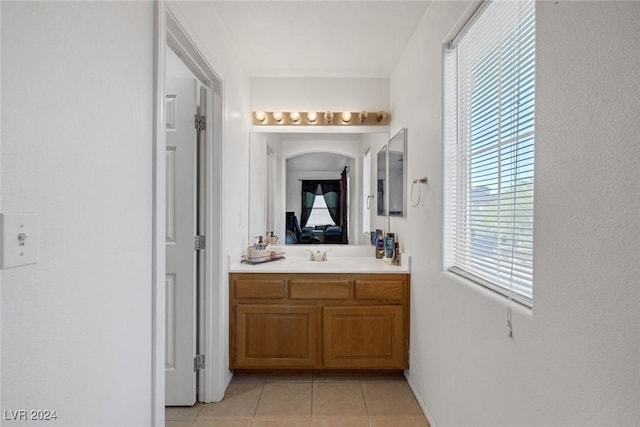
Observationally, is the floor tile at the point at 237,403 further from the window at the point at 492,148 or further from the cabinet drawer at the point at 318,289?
the window at the point at 492,148

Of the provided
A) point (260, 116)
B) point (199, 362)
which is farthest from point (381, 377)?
point (260, 116)

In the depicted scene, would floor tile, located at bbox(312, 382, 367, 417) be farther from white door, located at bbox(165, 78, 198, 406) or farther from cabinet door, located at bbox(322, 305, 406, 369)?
white door, located at bbox(165, 78, 198, 406)

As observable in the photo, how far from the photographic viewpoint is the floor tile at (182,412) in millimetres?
2158

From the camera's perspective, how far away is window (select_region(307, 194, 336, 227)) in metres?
3.23

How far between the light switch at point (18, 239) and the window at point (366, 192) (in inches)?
105

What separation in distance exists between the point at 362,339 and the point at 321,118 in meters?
1.88

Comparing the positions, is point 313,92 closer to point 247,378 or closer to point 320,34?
point 320,34

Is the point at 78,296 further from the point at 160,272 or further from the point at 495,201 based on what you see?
the point at 495,201

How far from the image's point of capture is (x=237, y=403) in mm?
2332

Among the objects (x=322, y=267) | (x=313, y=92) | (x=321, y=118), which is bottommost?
(x=322, y=267)

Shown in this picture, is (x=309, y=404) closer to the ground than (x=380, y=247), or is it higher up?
closer to the ground

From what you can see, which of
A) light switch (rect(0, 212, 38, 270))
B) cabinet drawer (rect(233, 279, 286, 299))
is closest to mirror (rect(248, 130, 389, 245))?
cabinet drawer (rect(233, 279, 286, 299))

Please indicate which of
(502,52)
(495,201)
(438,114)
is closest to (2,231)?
(495,201)

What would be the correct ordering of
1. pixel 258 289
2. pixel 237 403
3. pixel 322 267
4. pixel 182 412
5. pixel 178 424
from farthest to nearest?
pixel 322 267
pixel 258 289
pixel 237 403
pixel 182 412
pixel 178 424
